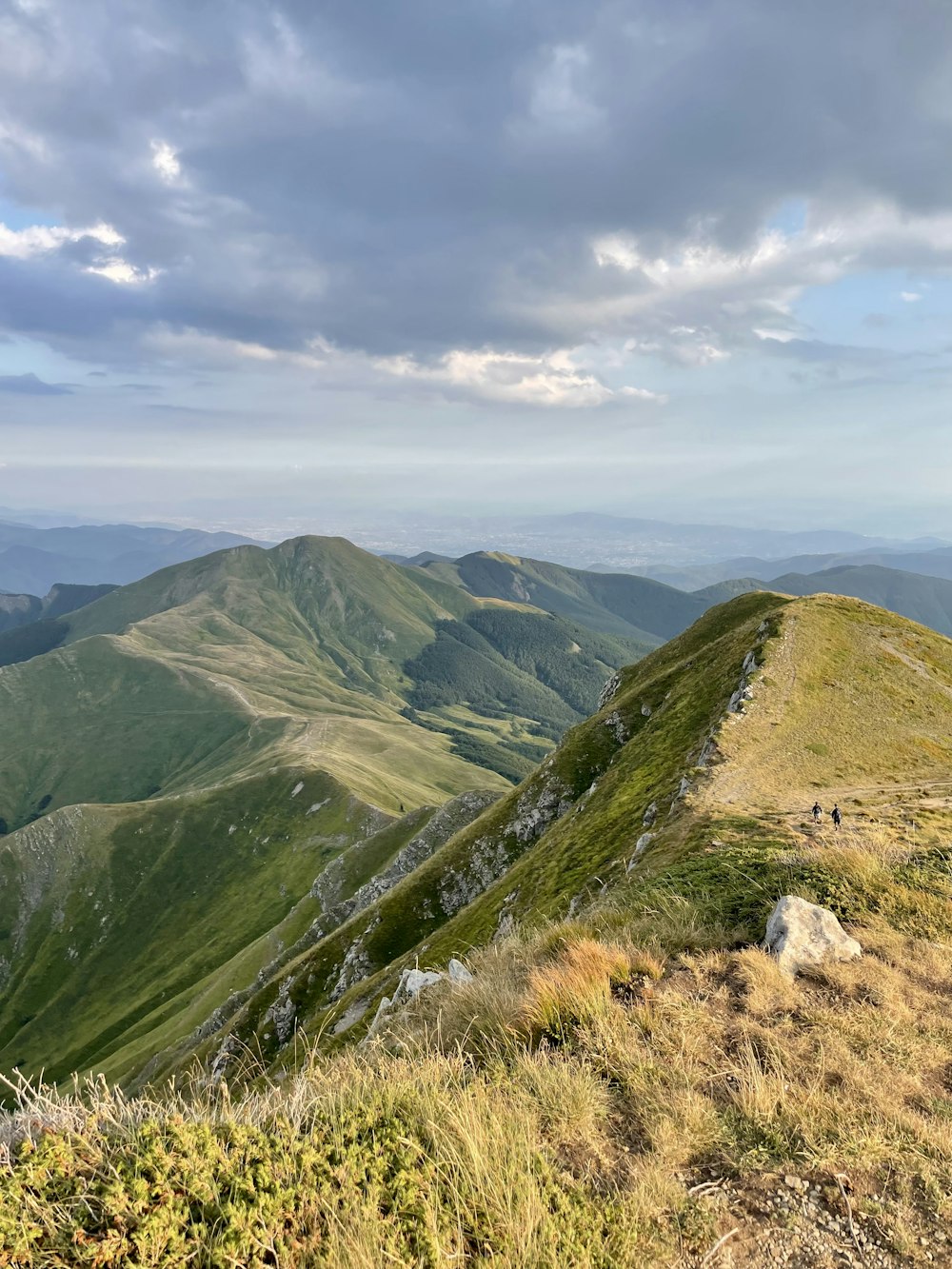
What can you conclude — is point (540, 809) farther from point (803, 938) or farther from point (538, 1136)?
point (538, 1136)

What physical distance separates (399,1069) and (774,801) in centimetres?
2725

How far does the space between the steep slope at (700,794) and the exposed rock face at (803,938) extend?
764mm

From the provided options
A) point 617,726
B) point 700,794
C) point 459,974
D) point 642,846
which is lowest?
point 617,726

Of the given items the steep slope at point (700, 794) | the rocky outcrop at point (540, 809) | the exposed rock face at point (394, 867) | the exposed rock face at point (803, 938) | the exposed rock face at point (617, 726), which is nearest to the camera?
the exposed rock face at point (803, 938)

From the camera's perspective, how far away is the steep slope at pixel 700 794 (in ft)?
70.1

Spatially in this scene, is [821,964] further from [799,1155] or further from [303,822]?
[303,822]

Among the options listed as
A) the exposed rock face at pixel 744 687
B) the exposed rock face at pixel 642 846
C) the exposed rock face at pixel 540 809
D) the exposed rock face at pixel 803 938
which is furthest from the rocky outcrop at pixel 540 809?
the exposed rock face at pixel 803 938

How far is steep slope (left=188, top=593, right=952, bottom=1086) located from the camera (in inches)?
842

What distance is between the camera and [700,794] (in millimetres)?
31453

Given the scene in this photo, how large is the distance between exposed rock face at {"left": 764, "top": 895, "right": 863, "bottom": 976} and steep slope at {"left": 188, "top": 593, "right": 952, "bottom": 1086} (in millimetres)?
764

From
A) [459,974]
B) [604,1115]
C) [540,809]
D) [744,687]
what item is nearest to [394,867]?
[540,809]

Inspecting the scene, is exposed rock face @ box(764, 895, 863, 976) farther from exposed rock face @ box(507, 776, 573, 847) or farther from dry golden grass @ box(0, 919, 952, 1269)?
exposed rock face @ box(507, 776, 573, 847)

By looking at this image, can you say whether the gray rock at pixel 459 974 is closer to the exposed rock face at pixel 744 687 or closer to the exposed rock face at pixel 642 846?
the exposed rock face at pixel 642 846

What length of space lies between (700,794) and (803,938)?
2206 centimetres
